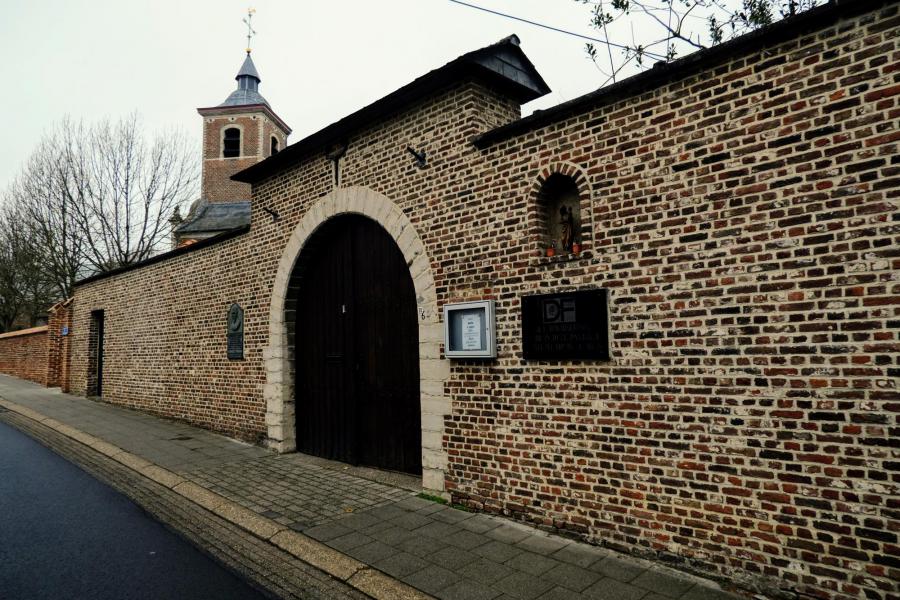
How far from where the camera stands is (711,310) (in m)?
3.86

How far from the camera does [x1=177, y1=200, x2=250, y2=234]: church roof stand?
27969mm

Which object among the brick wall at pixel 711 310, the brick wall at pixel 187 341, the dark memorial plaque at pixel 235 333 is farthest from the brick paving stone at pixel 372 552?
the dark memorial plaque at pixel 235 333

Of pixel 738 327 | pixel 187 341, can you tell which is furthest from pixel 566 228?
pixel 187 341

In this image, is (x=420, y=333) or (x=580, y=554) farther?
(x=420, y=333)

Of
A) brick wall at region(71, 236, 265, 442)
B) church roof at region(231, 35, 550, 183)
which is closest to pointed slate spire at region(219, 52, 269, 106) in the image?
brick wall at region(71, 236, 265, 442)

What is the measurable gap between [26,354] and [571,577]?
24.3m

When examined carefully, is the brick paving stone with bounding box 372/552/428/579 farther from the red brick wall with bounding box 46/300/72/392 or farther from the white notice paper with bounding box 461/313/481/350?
the red brick wall with bounding box 46/300/72/392

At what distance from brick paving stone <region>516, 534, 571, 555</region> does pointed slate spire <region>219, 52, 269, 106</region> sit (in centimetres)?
3528

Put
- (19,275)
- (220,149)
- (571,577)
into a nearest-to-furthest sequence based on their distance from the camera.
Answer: (571,577) < (19,275) < (220,149)

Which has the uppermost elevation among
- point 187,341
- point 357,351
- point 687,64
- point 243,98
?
point 243,98

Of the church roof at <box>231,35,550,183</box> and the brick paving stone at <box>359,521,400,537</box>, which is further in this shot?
the church roof at <box>231,35,550,183</box>

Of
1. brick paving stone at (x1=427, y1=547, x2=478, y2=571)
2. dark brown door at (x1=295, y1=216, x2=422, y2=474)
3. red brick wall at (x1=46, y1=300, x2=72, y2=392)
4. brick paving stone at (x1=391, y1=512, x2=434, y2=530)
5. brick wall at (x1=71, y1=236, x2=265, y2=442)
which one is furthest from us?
red brick wall at (x1=46, y1=300, x2=72, y2=392)

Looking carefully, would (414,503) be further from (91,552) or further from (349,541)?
(91,552)

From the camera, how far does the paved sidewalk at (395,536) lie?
12.1 ft
